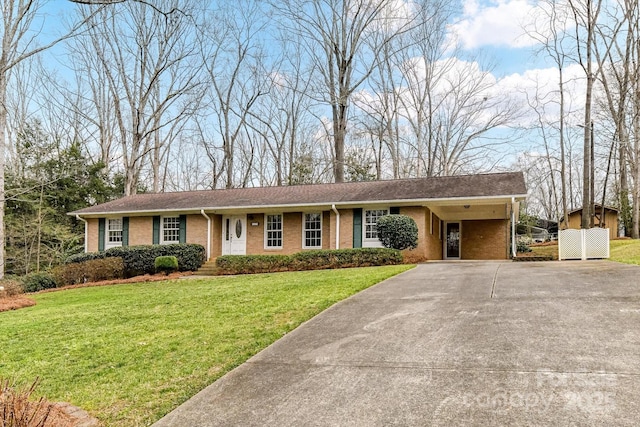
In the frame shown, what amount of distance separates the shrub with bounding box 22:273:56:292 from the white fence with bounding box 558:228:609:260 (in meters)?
18.3

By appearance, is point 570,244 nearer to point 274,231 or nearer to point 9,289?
point 274,231

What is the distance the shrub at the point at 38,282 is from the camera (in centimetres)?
1698

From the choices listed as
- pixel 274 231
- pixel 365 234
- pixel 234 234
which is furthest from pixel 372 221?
pixel 234 234

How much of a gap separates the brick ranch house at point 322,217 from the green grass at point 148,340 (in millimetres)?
6476

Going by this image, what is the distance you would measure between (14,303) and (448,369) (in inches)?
481

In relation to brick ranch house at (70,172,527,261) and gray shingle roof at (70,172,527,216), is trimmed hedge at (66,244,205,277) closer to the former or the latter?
brick ranch house at (70,172,527,261)

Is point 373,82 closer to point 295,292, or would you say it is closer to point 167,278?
point 167,278

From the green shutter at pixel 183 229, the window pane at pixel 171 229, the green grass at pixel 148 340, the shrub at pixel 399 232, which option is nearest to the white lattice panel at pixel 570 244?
the shrub at pixel 399 232

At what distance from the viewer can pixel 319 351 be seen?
17.4ft

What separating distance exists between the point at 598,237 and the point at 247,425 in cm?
1529

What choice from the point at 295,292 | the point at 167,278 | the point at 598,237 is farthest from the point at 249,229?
the point at 598,237

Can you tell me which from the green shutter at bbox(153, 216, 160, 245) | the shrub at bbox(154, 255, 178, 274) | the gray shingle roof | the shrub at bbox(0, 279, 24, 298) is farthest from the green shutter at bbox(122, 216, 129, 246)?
the shrub at bbox(0, 279, 24, 298)

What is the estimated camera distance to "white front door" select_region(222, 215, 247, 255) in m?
19.5

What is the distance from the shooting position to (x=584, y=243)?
15.7 m
